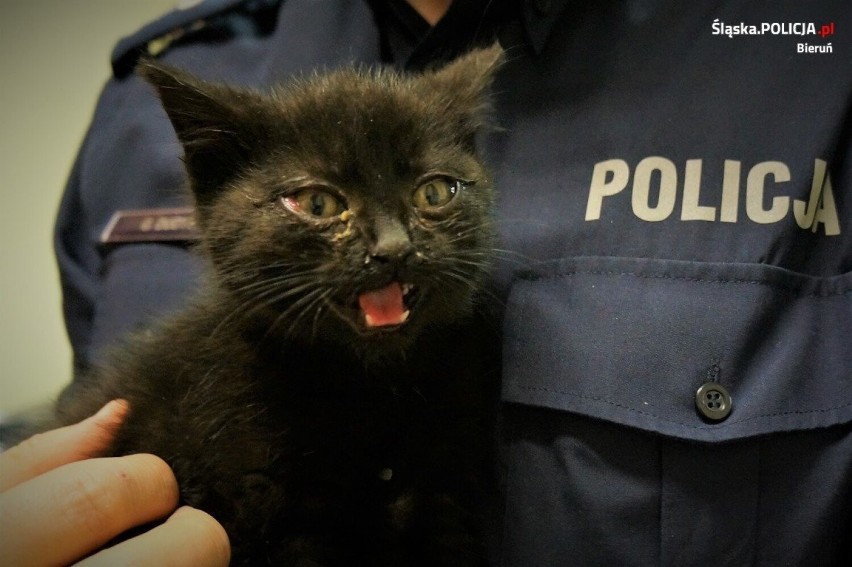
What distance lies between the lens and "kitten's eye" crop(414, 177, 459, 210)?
76 centimetres

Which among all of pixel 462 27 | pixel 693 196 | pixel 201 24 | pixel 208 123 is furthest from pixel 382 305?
pixel 201 24

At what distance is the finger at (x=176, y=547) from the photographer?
2.16 ft

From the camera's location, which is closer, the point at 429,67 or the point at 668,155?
the point at 668,155

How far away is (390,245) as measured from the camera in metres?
0.66

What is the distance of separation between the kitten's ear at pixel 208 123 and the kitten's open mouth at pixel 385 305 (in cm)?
25

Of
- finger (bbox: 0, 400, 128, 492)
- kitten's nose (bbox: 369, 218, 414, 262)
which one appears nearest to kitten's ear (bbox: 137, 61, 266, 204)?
kitten's nose (bbox: 369, 218, 414, 262)

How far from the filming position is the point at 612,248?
2.67 feet

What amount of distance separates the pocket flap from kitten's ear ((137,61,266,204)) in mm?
460

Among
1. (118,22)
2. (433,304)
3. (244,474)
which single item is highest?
(118,22)

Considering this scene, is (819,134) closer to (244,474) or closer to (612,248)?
(612,248)

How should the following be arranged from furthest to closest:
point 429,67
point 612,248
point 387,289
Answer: point 429,67, point 612,248, point 387,289

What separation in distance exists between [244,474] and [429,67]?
27.3 inches

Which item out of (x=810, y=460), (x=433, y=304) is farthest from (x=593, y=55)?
(x=810, y=460)

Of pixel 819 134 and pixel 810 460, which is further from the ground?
pixel 819 134
